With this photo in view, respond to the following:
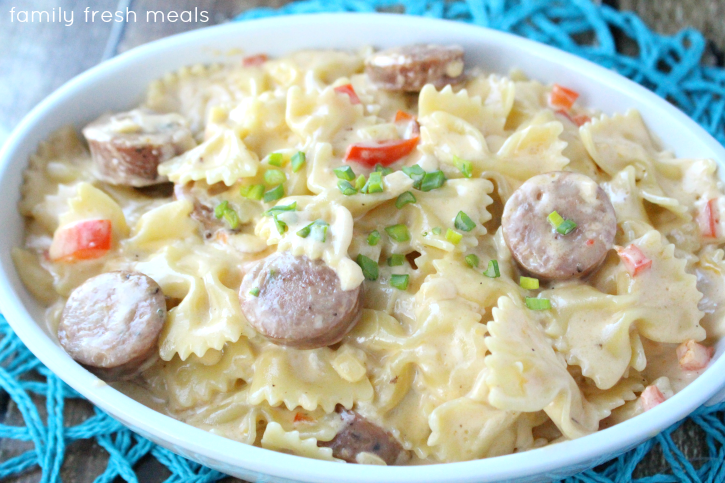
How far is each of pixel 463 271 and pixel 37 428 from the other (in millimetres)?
1981

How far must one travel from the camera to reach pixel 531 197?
2.73 metres

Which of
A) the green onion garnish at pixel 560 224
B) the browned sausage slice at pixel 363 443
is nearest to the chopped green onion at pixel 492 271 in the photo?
the green onion garnish at pixel 560 224

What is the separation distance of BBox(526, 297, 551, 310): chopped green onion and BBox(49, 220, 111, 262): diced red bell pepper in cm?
188

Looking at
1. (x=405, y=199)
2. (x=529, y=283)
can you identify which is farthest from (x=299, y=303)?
(x=529, y=283)

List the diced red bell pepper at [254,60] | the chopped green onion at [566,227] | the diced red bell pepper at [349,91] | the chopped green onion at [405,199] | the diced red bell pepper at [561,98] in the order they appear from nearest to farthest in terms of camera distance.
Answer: the chopped green onion at [566,227], the chopped green onion at [405,199], the diced red bell pepper at [349,91], the diced red bell pepper at [561,98], the diced red bell pepper at [254,60]

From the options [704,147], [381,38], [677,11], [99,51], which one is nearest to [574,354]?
[704,147]

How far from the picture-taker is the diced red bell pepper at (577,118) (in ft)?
11.4

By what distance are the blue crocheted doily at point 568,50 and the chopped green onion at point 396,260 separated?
45.2 inches

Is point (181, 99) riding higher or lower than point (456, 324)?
higher

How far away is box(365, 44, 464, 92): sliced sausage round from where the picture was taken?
11.2ft

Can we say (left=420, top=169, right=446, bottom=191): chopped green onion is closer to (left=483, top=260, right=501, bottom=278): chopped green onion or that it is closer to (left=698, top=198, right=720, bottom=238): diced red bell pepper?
(left=483, top=260, right=501, bottom=278): chopped green onion

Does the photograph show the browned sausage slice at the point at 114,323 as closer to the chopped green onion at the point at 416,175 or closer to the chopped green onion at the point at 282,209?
the chopped green onion at the point at 282,209

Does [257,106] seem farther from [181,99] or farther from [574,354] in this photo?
[574,354]

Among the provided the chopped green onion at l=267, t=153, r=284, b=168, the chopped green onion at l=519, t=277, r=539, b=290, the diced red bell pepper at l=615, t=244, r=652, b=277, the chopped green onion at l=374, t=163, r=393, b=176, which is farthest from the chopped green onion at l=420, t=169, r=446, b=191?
the diced red bell pepper at l=615, t=244, r=652, b=277
